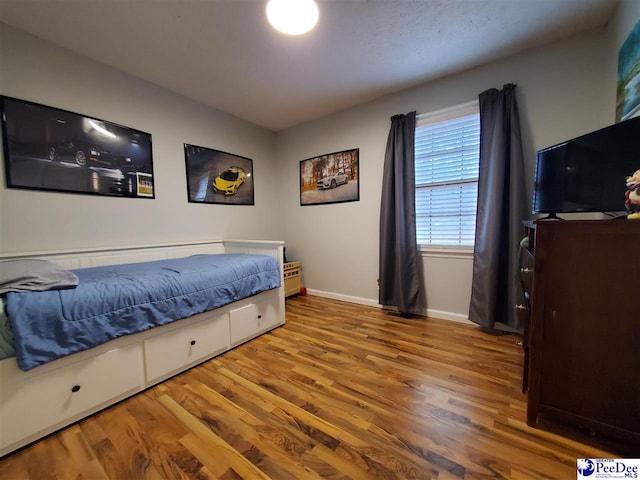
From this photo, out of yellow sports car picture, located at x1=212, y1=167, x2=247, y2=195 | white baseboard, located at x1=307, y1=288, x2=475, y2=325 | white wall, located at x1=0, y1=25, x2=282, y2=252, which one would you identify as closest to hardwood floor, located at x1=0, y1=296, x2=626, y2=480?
white baseboard, located at x1=307, y1=288, x2=475, y2=325

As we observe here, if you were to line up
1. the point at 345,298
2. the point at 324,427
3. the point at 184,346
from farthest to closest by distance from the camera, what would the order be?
1. the point at 345,298
2. the point at 184,346
3. the point at 324,427

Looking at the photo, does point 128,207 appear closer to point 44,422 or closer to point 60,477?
point 44,422

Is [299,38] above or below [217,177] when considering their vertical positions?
above

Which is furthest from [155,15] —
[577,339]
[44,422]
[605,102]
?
[605,102]

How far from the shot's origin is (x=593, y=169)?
1.26 metres

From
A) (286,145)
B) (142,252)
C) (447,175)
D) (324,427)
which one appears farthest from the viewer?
(286,145)

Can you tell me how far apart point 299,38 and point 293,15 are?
231 millimetres

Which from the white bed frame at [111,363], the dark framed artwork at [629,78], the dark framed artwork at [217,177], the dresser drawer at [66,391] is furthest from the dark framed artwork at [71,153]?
the dark framed artwork at [629,78]

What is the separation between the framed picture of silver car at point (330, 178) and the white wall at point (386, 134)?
88 mm

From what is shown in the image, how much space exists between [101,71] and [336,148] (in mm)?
2318

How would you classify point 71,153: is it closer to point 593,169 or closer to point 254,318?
point 254,318

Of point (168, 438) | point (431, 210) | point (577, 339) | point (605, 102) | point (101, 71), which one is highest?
point (101, 71)

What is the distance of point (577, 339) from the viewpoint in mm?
1041

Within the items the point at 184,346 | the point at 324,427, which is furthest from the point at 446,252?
the point at 184,346
